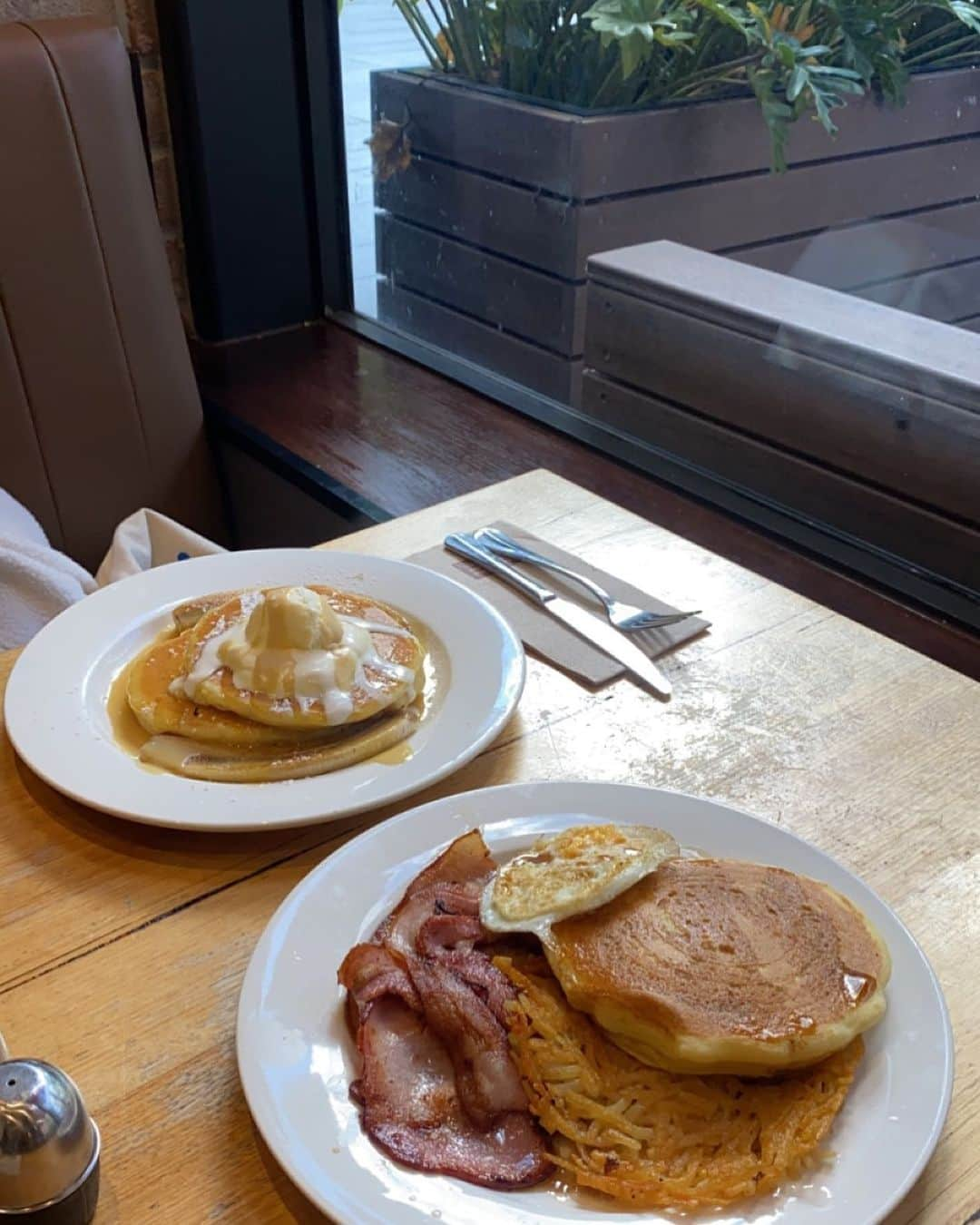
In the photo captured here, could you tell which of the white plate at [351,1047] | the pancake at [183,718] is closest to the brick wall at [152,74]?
the pancake at [183,718]

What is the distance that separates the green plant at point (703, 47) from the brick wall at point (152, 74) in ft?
1.49

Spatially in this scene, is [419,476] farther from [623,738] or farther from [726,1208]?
[726,1208]

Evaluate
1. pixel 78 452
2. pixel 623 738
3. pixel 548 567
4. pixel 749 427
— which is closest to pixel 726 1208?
pixel 623 738

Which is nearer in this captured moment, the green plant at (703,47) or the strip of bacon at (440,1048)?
the strip of bacon at (440,1048)

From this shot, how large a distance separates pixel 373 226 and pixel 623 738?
1752 millimetres

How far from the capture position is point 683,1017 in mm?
564

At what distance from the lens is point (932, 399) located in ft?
4.71

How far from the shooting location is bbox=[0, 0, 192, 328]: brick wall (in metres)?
1.80

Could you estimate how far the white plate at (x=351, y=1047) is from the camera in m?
0.53

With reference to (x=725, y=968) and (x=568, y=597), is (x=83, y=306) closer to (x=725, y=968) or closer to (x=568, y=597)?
(x=568, y=597)

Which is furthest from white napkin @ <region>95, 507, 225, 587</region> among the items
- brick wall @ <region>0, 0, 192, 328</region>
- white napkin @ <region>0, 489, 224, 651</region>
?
brick wall @ <region>0, 0, 192, 328</region>

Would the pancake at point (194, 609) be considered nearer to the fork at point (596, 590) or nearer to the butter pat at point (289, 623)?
the butter pat at point (289, 623)

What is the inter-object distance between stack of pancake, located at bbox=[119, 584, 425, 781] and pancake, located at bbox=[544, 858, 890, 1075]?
0.29 metres

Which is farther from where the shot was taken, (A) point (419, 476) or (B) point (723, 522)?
(A) point (419, 476)
